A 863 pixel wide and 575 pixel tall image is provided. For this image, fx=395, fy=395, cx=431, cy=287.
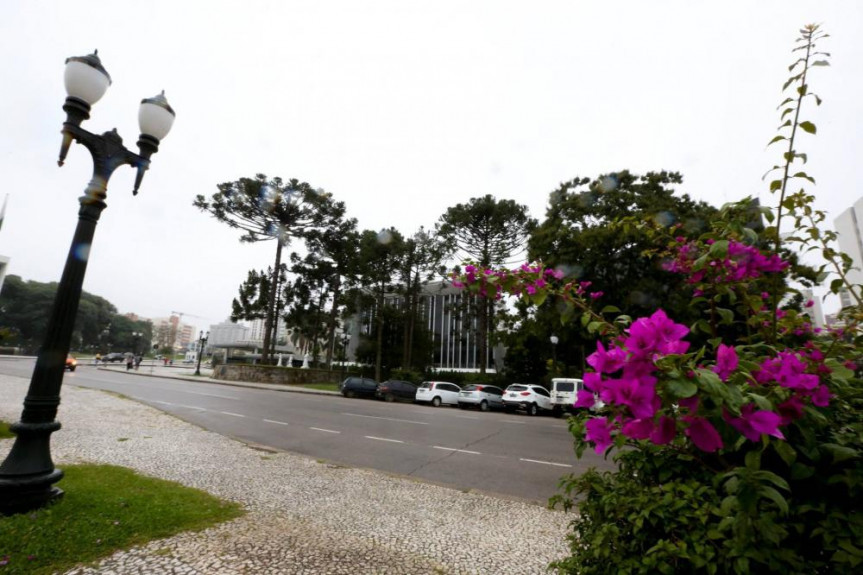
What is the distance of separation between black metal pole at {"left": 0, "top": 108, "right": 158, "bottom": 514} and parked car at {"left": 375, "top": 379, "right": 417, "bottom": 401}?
70.0 ft

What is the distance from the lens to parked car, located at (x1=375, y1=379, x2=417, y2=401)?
24.8m

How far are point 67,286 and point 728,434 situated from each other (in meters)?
5.26

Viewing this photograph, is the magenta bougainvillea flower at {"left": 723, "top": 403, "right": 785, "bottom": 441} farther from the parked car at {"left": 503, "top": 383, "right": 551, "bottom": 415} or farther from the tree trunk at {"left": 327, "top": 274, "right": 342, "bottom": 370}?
the tree trunk at {"left": 327, "top": 274, "right": 342, "bottom": 370}

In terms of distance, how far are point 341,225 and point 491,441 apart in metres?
27.0

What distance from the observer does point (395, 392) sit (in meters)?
24.9

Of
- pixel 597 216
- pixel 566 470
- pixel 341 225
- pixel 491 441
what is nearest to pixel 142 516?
pixel 566 470

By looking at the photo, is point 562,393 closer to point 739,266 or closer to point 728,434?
point 739,266

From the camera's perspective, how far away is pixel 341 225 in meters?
33.9

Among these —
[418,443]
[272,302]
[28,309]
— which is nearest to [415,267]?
[272,302]

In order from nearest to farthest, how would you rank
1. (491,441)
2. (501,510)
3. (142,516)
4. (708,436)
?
(708,436) → (142,516) → (501,510) → (491,441)

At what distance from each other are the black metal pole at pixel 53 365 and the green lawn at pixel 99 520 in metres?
0.22

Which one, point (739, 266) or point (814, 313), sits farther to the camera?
point (814, 313)

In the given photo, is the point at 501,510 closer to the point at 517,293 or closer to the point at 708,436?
the point at 517,293

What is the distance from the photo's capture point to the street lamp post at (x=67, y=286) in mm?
3594
